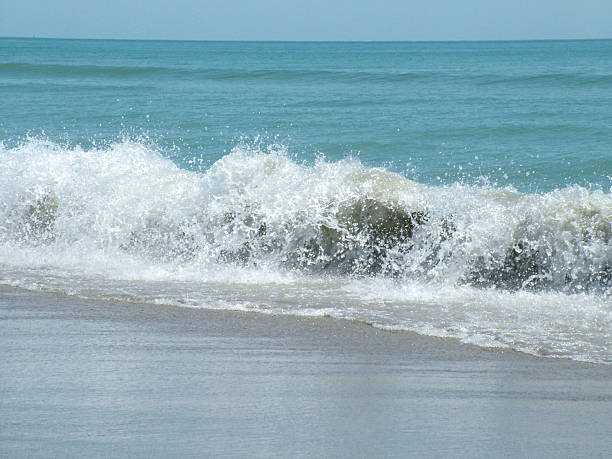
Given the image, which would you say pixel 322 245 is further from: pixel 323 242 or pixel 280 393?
pixel 280 393

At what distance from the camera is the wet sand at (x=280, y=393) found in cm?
280

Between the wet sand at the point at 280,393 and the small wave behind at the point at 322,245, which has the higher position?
the small wave behind at the point at 322,245

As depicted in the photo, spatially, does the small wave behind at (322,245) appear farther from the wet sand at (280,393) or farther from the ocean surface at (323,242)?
the wet sand at (280,393)

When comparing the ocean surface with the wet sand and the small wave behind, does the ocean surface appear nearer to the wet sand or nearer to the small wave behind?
the small wave behind

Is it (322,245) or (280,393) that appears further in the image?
(322,245)

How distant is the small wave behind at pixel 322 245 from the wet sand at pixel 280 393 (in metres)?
0.45

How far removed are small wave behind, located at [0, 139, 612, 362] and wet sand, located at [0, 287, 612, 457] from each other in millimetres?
451

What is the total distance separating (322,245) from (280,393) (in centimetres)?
302

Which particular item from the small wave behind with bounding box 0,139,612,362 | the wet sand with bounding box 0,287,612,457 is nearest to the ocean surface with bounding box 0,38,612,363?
the small wave behind with bounding box 0,139,612,362

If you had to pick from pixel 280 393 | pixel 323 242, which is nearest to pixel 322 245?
pixel 323 242

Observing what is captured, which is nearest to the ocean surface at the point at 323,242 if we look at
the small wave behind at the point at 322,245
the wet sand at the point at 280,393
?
the small wave behind at the point at 322,245

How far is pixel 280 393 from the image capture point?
A: 10.8 ft

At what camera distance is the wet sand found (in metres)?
2.80

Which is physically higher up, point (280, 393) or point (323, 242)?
point (323, 242)
